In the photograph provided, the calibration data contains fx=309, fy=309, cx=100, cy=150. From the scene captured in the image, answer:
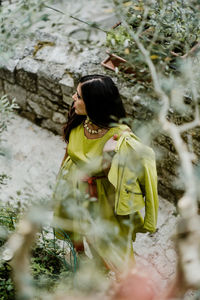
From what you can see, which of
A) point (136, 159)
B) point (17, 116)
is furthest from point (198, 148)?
point (17, 116)

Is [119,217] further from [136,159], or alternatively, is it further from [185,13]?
[185,13]

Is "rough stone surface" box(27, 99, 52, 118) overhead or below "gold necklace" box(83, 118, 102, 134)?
below

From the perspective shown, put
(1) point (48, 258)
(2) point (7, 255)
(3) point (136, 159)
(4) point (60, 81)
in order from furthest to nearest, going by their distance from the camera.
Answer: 1. (4) point (60, 81)
2. (1) point (48, 258)
3. (2) point (7, 255)
4. (3) point (136, 159)

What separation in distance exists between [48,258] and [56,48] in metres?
2.48

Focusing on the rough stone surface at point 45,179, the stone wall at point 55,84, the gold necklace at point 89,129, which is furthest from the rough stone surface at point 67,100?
the gold necklace at point 89,129

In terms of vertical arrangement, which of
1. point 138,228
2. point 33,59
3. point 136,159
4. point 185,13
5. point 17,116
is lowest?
point 17,116

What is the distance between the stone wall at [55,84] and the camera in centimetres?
305

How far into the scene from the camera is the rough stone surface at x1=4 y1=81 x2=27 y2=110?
12.6ft

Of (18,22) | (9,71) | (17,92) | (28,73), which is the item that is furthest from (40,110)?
(18,22)

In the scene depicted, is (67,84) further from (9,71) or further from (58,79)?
(9,71)

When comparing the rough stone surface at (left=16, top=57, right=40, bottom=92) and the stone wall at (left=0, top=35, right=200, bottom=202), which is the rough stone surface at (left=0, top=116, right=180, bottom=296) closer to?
the stone wall at (left=0, top=35, right=200, bottom=202)

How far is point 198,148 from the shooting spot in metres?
2.83

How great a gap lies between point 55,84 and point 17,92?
69cm

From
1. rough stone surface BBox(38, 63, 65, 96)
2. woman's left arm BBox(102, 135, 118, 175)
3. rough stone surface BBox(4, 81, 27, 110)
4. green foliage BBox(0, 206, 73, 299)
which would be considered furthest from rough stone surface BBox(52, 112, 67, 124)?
woman's left arm BBox(102, 135, 118, 175)
